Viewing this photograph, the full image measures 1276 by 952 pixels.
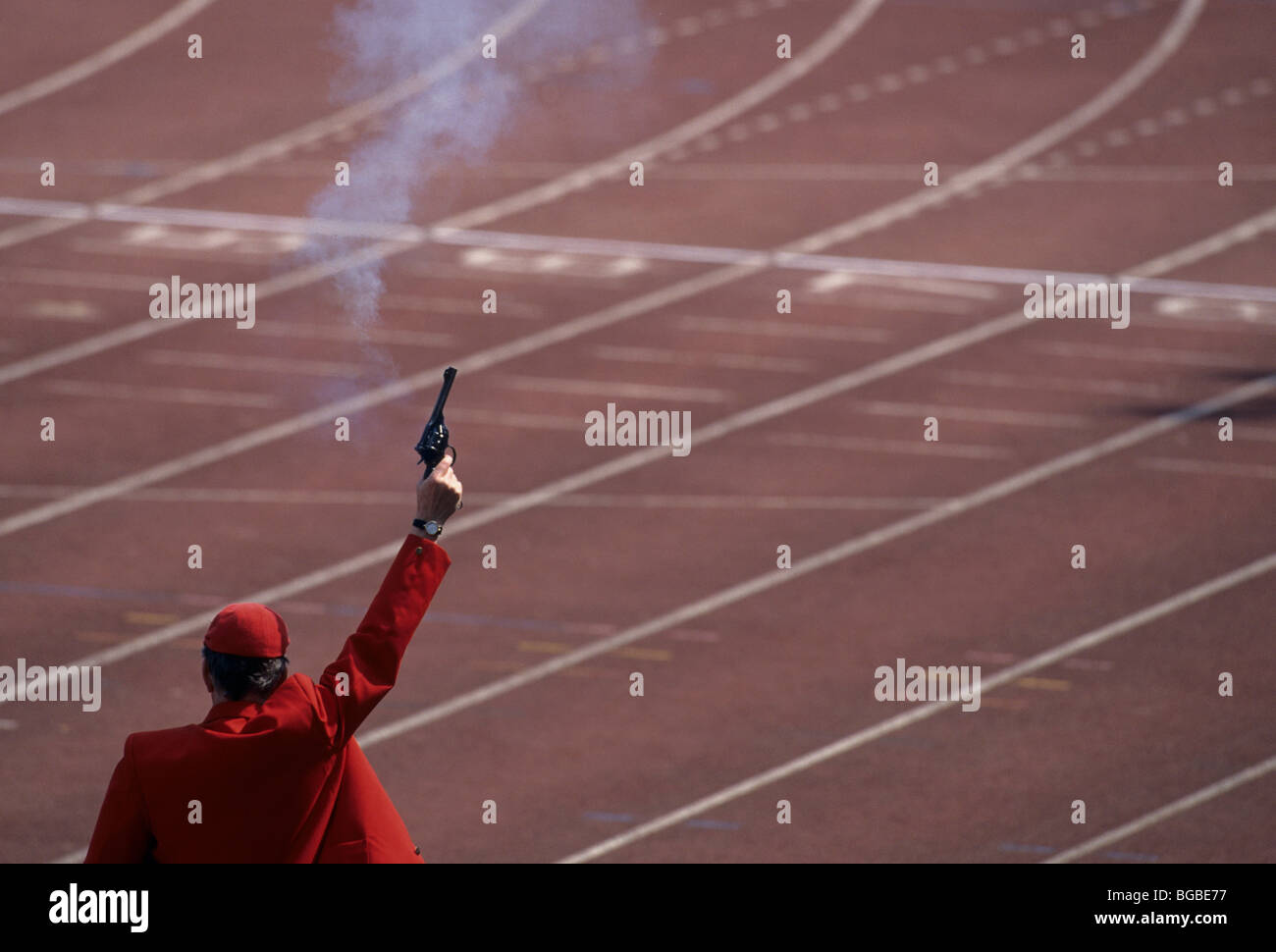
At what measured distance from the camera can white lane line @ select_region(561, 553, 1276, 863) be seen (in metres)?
11.3

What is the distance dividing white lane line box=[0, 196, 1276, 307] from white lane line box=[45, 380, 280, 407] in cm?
377

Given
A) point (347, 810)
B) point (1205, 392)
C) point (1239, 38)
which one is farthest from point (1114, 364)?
point (347, 810)

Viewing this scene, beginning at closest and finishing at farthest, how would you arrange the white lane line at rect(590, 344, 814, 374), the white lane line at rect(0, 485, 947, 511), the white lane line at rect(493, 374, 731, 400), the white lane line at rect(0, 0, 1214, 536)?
the white lane line at rect(0, 485, 947, 511) → the white lane line at rect(0, 0, 1214, 536) → the white lane line at rect(493, 374, 731, 400) → the white lane line at rect(590, 344, 814, 374)

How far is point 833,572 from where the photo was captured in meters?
14.6

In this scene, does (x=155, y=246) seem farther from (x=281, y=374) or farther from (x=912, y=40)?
(x=912, y=40)

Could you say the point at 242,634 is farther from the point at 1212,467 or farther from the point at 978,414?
the point at 978,414

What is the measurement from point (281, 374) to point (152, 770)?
12.2 meters

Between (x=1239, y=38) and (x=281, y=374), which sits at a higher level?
(x=1239, y=38)

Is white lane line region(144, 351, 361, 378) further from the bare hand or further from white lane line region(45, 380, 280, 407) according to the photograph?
the bare hand

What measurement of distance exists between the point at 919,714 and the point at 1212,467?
4.88 m

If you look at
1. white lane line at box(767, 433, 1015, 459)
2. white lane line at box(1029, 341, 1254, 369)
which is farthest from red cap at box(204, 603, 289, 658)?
white lane line at box(1029, 341, 1254, 369)

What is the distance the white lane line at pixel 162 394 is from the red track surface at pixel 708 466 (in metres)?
0.04

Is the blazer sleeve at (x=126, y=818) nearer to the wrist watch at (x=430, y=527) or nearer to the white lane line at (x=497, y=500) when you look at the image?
the wrist watch at (x=430, y=527)

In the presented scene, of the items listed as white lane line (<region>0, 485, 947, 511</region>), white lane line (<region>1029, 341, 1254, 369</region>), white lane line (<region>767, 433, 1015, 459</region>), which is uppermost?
white lane line (<region>1029, 341, 1254, 369</region>)
